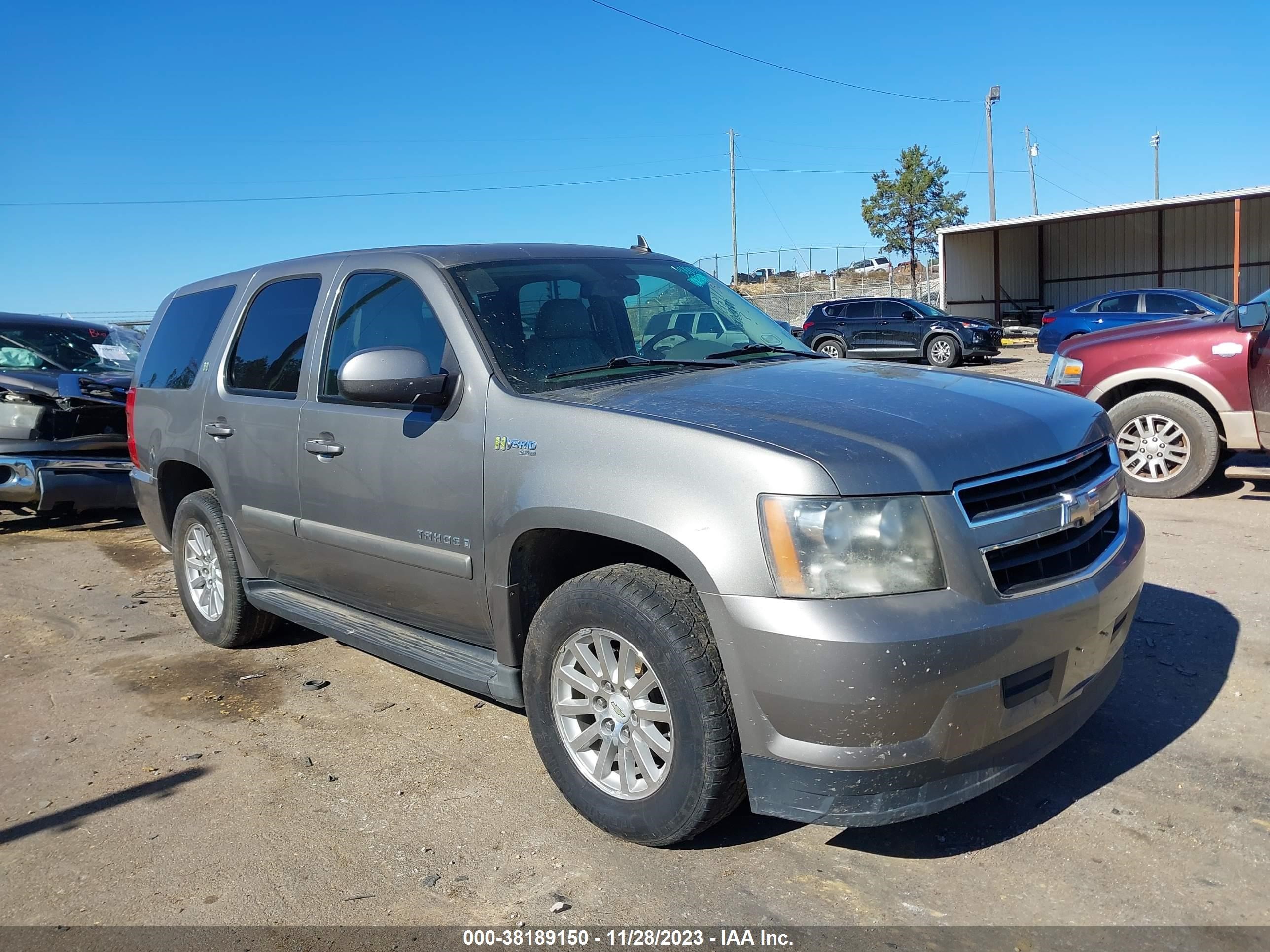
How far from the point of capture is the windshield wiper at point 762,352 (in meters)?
4.09

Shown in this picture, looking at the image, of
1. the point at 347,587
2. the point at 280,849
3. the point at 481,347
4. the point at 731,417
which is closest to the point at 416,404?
the point at 481,347

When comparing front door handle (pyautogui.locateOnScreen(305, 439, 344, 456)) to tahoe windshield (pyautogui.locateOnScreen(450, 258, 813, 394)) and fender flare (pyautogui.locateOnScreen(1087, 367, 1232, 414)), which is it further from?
fender flare (pyautogui.locateOnScreen(1087, 367, 1232, 414))

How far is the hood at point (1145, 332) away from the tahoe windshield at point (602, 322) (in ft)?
14.6

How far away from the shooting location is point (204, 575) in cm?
535

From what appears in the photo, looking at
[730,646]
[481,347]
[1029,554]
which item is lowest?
[730,646]

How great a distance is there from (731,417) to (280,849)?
1.97 meters

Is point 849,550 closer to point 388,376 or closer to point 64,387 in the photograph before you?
point 388,376

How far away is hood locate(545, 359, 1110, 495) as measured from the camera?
2.70 metres

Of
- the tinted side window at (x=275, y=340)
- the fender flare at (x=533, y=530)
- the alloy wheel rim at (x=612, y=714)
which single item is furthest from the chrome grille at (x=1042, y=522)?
the tinted side window at (x=275, y=340)

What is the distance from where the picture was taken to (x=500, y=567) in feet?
11.1

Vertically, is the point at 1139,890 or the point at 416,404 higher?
the point at 416,404

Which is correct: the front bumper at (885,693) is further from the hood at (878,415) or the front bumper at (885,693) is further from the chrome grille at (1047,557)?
the hood at (878,415)

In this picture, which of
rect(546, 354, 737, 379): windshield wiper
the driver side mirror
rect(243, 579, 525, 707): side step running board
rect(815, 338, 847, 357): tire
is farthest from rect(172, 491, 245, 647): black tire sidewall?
rect(815, 338, 847, 357): tire

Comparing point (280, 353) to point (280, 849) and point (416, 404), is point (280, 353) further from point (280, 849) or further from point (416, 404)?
point (280, 849)
